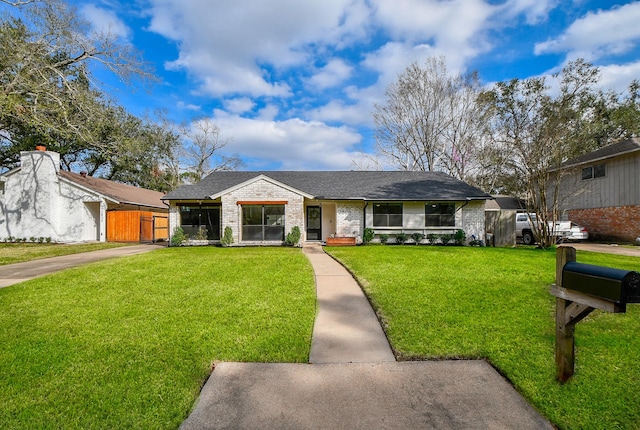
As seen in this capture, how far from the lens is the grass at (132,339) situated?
101 inches

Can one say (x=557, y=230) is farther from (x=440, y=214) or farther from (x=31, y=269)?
(x=31, y=269)

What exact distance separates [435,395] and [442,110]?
26.1 metres

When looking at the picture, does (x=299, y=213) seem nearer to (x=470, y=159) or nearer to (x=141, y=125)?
(x=470, y=159)

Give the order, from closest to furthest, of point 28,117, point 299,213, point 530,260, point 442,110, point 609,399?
1. point 609,399
2. point 530,260
3. point 28,117
4. point 299,213
5. point 442,110

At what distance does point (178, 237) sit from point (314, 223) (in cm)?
737

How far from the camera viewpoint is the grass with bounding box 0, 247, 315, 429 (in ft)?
8.41

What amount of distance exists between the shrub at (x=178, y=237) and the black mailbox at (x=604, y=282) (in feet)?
51.1

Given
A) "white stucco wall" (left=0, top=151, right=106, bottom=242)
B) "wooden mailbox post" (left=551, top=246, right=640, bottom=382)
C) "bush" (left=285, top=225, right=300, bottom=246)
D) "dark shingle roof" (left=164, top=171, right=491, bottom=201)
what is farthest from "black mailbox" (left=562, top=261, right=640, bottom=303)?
"white stucco wall" (left=0, top=151, right=106, bottom=242)

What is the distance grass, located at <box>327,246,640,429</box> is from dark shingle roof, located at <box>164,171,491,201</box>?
28.5 feet

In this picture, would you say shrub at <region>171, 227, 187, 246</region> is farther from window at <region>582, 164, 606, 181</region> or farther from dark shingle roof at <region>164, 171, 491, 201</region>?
window at <region>582, 164, 606, 181</region>

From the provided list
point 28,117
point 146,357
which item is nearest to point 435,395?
point 146,357

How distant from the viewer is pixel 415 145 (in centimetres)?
2648

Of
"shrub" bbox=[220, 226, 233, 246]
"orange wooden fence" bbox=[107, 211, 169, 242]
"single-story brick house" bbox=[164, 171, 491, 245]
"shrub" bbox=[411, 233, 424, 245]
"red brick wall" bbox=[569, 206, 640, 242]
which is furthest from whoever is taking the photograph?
"orange wooden fence" bbox=[107, 211, 169, 242]

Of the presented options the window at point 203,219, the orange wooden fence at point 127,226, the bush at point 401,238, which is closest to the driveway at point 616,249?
the bush at point 401,238
